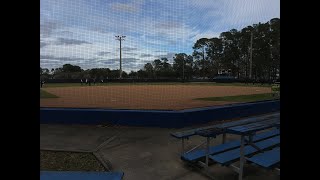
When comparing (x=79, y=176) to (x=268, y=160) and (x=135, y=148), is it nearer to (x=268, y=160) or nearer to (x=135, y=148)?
(x=268, y=160)

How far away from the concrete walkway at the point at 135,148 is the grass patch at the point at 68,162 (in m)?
0.17

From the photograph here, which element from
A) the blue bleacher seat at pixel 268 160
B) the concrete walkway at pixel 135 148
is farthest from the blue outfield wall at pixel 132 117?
the blue bleacher seat at pixel 268 160

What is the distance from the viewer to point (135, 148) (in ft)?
18.5

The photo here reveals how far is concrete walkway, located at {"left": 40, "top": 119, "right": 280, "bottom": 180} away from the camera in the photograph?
413 cm

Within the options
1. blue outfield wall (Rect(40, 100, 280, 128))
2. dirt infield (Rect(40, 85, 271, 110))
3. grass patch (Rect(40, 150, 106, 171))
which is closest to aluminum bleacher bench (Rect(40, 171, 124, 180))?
grass patch (Rect(40, 150, 106, 171))

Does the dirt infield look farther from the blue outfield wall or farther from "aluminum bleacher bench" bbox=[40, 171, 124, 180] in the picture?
"aluminum bleacher bench" bbox=[40, 171, 124, 180]

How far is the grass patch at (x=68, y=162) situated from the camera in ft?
14.9

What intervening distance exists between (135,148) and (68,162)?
125 cm

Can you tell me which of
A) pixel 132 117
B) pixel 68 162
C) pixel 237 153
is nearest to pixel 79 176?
pixel 68 162

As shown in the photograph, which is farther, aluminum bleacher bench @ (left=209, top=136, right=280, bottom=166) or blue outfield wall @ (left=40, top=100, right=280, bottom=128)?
blue outfield wall @ (left=40, top=100, right=280, bottom=128)

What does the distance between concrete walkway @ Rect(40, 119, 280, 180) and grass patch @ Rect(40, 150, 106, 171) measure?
0.54 feet
